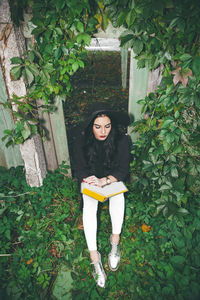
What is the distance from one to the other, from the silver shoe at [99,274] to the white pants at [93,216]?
155mm

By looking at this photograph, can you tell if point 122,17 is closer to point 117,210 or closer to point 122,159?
point 122,159

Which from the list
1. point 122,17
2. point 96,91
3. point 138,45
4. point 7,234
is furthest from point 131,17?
point 96,91

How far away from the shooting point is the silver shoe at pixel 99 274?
1.89 m

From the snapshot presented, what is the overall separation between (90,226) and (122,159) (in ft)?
2.62

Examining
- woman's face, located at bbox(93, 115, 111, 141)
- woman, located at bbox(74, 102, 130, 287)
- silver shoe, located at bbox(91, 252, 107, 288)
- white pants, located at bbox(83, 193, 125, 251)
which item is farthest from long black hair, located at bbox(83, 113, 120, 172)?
silver shoe, located at bbox(91, 252, 107, 288)

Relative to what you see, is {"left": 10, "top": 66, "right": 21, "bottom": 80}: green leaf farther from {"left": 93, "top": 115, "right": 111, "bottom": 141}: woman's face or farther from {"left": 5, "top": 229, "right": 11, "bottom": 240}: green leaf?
{"left": 5, "top": 229, "right": 11, "bottom": 240}: green leaf

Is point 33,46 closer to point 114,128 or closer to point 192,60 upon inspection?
point 114,128

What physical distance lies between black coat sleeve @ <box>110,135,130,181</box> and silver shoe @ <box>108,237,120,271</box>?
0.75 meters

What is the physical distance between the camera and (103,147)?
7.18ft

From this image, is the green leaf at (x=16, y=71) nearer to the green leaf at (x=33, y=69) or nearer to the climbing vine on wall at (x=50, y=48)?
the climbing vine on wall at (x=50, y=48)

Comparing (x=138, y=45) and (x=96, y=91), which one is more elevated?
(x=138, y=45)

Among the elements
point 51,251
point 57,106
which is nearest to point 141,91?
point 57,106

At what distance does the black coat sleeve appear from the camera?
219 cm

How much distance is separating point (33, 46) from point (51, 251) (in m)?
2.11
